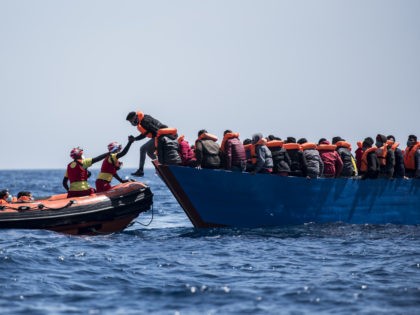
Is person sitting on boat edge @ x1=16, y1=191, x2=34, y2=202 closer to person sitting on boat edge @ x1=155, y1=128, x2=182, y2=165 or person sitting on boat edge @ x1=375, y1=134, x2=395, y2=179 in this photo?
person sitting on boat edge @ x1=155, y1=128, x2=182, y2=165

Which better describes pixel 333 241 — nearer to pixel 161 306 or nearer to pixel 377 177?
pixel 377 177

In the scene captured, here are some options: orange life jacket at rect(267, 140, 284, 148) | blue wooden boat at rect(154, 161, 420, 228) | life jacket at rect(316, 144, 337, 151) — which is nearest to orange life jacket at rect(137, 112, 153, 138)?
blue wooden boat at rect(154, 161, 420, 228)

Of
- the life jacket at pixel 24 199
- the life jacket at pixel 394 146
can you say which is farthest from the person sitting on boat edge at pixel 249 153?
the life jacket at pixel 24 199

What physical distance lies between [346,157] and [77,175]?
734 cm

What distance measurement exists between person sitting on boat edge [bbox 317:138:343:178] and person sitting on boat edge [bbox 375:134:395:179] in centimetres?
116

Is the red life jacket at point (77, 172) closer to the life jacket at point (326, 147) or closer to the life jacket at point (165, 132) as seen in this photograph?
the life jacket at point (165, 132)

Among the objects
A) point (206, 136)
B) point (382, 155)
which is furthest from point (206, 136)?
point (382, 155)

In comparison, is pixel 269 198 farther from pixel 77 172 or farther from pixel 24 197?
pixel 24 197

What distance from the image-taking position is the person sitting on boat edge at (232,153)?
1880cm

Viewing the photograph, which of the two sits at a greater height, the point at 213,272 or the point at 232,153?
the point at 232,153

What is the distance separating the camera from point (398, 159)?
68.1 ft

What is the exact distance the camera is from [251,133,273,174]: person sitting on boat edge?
1877cm

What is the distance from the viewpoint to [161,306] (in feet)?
34.3

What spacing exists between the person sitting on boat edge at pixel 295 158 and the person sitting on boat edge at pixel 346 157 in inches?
67.5
